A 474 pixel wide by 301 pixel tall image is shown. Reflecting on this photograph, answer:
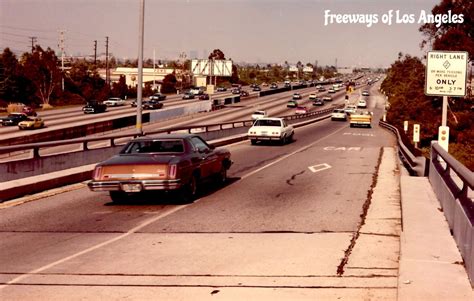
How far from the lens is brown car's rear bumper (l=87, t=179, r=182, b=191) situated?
38.4 ft

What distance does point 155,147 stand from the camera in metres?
13.0

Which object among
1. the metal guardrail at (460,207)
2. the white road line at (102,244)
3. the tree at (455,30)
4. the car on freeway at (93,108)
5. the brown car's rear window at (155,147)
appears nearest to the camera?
the metal guardrail at (460,207)

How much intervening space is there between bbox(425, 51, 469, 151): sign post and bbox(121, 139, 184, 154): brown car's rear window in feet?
22.6

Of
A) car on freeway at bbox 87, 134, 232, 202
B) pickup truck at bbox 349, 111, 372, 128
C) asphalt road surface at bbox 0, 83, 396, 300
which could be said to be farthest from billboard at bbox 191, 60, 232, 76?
car on freeway at bbox 87, 134, 232, 202

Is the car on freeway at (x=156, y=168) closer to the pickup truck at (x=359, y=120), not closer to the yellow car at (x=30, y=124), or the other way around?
the yellow car at (x=30, y=124)

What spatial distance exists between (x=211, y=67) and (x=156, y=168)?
86248 mm

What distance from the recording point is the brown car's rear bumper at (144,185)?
1172 centimetres

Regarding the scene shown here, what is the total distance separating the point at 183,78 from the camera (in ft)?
531

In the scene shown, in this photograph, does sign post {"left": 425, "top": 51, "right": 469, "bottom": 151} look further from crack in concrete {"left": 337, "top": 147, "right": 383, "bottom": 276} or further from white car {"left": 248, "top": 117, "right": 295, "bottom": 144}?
white car {"left": 248, "top": 117, "right": 295, "bottom": 144}

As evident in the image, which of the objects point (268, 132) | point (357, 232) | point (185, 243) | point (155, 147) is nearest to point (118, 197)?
point (155, 147)

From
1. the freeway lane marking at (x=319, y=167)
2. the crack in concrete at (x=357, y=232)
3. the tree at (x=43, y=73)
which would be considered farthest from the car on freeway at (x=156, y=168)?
the tree at (x=43, y=73)

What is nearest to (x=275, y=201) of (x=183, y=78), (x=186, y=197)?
(x=186, y=197)

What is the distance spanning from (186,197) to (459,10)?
48.0 m

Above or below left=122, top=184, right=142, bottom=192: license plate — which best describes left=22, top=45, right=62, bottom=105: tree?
above
